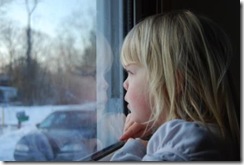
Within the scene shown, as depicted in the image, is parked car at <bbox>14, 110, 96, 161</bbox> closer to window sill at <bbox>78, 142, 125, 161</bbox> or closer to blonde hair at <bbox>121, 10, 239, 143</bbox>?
window sill at <bbox>78, 142, 125, 161</bbox>

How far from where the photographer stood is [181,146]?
27.2 inches

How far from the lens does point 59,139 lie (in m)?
0.79

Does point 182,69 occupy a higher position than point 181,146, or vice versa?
point 182,69

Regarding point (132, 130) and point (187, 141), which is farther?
point (132, 130)

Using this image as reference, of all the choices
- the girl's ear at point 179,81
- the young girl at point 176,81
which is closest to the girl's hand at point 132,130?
the young girl at point 176,81

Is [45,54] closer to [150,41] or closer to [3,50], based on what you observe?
[3,50]

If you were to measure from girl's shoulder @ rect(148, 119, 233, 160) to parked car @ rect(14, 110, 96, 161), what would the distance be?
152mm

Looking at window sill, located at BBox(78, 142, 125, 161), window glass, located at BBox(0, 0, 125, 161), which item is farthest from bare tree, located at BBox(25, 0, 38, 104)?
window sill, located at BBox(78, 142, 125, 161)

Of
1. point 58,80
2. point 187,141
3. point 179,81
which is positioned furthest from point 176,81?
point 58,80

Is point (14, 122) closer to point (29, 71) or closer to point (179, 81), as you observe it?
point (29, 71)

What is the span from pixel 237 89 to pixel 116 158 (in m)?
0.31

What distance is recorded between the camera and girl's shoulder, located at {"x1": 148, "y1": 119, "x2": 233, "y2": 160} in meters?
0.69

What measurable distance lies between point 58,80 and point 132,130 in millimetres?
197

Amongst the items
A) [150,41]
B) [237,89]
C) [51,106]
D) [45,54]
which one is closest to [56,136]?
[51,106]
